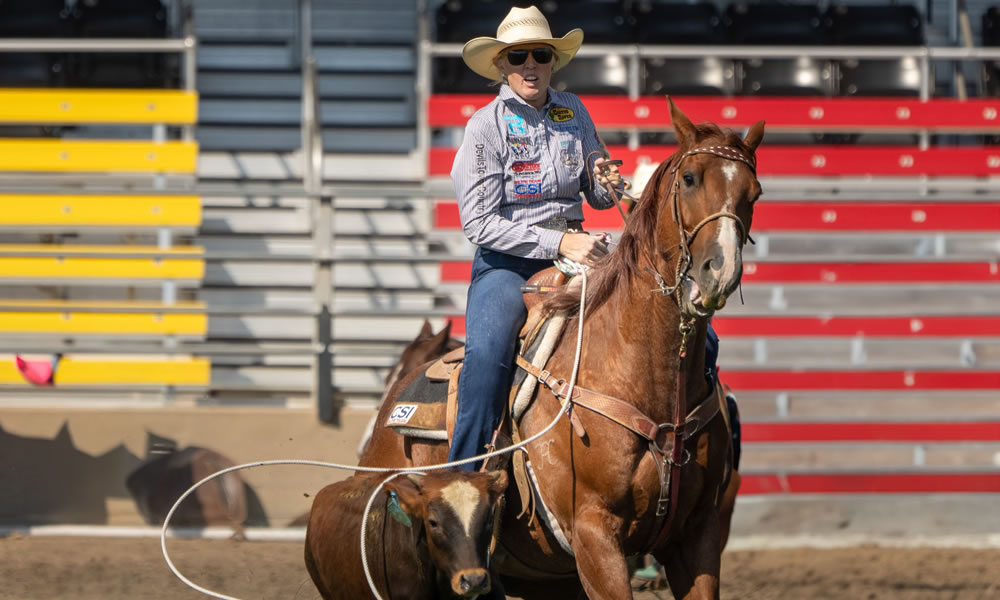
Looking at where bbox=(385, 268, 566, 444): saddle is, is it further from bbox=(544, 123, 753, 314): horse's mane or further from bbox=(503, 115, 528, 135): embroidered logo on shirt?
bbox=(503, 115, 528, 135): embroidered logo on shirt

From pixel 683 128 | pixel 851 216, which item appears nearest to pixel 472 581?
pixel 683 128

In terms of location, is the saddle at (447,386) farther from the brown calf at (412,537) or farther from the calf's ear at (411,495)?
the calf's ear at (411,495)

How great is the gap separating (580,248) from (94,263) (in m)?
6.25

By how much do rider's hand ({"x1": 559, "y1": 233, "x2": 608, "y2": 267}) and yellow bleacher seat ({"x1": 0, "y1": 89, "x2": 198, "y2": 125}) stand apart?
6343 mm

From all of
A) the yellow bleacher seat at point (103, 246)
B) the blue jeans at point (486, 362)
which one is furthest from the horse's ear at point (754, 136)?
the yellow bleacher seat at point (103, 246)

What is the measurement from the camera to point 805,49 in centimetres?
1028

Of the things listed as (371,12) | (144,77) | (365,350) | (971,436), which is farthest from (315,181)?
(971,436)

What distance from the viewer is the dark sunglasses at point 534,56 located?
179 inches

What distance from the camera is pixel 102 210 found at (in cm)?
959

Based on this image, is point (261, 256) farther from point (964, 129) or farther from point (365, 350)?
point (964, 129)

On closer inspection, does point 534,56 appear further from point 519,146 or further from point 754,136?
point 754,136

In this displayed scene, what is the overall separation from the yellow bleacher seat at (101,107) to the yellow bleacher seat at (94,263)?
4.10ft

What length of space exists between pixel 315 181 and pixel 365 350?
1285 mm

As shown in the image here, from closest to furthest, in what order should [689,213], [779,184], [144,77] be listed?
[689,213] → [779,184] → [144,77]
